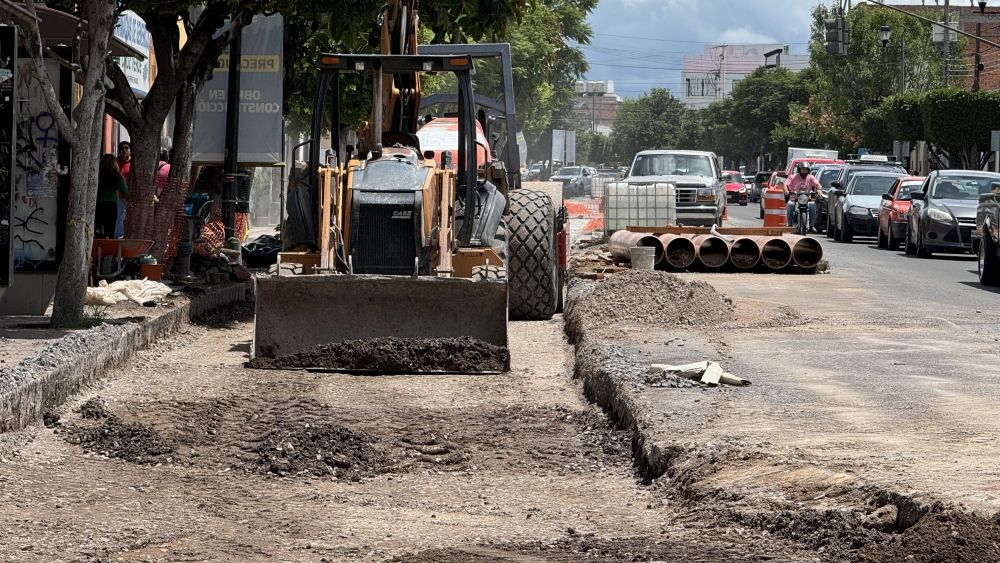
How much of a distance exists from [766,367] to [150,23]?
9546 mm

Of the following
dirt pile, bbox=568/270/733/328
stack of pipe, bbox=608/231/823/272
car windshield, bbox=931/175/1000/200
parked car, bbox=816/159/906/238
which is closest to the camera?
dirt pile, bbox=568/270/733/328

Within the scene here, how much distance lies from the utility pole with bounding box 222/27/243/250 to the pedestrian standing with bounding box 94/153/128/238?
137cm

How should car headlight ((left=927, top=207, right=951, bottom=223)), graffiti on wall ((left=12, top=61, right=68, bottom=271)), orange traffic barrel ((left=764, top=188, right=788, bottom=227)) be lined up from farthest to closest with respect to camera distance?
orange traffic barrel ((left=764, top=188, right=788, bottom=227))
car headlight ((left=927, top=207, right=951, bottom=223))
graffiti on wall ((left=12, top=61, right=68, bottom=271))

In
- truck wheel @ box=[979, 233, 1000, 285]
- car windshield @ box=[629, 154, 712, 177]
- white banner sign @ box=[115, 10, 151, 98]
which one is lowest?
truck wheel @ box=[979, 233, 1000, 285]

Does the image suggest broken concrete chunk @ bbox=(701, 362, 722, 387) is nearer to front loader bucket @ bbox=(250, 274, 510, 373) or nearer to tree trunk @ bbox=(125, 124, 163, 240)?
front loader bucket @ bbox=(250, 274, 510, 373)

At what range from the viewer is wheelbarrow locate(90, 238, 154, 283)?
16828 mm

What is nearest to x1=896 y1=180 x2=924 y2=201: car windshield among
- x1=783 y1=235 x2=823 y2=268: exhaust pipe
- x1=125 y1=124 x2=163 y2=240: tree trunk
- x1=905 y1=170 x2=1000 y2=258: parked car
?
x1=905 y1=170 x2=1000 y2=258: parked car

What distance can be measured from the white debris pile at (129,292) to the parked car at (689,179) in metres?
16.4

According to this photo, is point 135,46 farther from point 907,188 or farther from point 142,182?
point 907,188

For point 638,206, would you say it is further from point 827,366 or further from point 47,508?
point 47,508

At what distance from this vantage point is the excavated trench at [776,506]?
5734 mm

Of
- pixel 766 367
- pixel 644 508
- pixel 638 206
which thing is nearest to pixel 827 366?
pixel 766 367

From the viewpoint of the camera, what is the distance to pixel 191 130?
60.2 ft

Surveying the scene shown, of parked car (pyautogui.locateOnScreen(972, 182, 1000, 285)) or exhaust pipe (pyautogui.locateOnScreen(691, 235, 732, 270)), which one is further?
exhaust pipe (pyautogui.locateOnScreen(691, 235, 732, 270))
